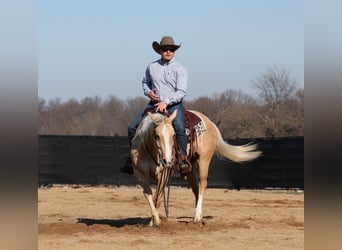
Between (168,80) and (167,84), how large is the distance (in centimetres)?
6

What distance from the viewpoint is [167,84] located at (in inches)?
321

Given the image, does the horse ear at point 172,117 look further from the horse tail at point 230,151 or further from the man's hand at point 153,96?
the horse tail at point 230,151

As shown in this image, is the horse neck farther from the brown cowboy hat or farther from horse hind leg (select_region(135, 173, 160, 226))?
the brown cowboy hat

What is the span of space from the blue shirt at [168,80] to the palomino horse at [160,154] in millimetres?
506

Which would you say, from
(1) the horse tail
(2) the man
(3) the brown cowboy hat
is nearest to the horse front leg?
(2) the man

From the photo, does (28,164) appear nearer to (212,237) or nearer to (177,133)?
(212,237)

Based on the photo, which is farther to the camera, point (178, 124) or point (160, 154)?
point (178, 124)

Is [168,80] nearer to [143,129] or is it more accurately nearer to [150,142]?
[143,129]

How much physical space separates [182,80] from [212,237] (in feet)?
7.79

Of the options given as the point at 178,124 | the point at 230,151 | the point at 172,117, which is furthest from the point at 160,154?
the point at 230,151

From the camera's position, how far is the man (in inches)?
314

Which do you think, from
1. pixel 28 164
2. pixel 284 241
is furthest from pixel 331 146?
pixel 284 241

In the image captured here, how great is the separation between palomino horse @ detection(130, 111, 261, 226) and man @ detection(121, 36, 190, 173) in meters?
0.28

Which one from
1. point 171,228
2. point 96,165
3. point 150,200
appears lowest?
point 96,165
